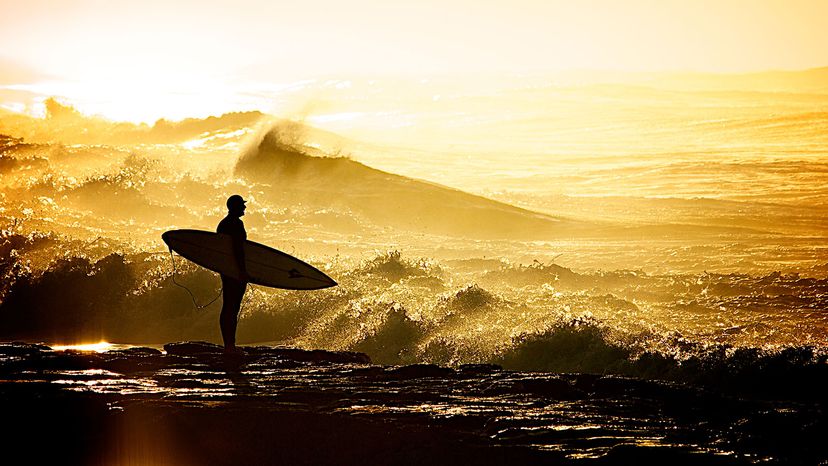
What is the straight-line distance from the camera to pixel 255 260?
1203cm

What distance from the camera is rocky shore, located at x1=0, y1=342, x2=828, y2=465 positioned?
23.4ft

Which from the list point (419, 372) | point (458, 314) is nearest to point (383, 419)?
point (419, 372)

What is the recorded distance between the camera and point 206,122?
147ft

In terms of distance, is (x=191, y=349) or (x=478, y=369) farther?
(x=191, y=349)

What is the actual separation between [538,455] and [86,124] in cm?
4318

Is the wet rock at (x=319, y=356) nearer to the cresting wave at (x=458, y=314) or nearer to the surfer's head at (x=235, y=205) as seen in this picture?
the cresting wave at (x=458, y=314)

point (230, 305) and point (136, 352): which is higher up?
point (230, 305)

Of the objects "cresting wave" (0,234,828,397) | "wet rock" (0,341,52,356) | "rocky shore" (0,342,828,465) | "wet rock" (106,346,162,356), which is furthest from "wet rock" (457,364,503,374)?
"wet rock" (0,341,52,356)

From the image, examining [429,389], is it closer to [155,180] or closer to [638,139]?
[155,180]

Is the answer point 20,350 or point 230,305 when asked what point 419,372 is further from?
point 20,350

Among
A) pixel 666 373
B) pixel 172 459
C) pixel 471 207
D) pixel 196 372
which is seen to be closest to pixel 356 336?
pixel 196 372

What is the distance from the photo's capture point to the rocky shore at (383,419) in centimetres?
714

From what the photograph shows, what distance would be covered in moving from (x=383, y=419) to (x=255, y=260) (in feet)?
15.3

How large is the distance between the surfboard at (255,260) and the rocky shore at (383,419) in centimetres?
182
